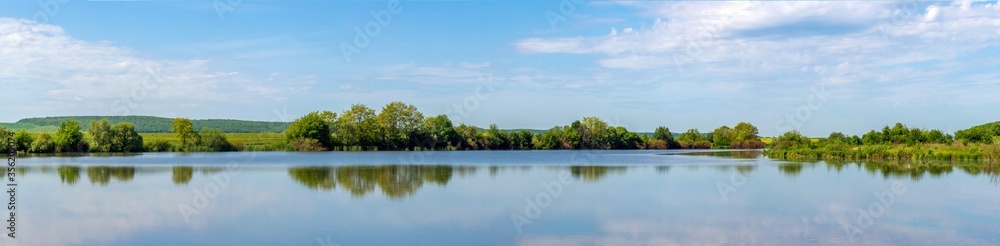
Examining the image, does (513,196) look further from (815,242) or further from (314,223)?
(815,242)

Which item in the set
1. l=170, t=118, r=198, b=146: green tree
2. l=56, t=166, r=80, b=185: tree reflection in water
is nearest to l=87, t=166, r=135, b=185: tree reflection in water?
Answer: l=56, t=166, r=80, b=185: tree reflection in water

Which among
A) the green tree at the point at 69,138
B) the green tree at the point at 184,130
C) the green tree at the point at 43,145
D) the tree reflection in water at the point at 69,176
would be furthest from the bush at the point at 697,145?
the tree reflection in water at the point at 69,176

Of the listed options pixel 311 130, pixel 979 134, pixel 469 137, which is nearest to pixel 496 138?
pixel 469 137

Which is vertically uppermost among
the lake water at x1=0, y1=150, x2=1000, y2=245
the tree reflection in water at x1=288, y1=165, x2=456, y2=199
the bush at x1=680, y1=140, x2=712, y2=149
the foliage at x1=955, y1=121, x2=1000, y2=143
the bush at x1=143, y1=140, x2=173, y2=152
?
the foliage at x1=955, y1=121, x2=1000, y2=143

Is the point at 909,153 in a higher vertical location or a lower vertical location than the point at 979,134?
lower

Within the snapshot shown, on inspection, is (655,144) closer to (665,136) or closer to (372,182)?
(665,136)

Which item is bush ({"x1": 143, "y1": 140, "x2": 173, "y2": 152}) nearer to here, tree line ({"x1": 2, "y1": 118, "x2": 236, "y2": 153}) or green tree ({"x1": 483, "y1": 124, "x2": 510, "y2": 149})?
tree line ({"x1": 2, "y1": 118, "x2": 236, "y2": 153})

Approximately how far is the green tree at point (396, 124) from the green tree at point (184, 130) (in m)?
16.6

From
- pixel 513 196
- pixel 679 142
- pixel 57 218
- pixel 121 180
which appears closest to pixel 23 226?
pixel 57 218

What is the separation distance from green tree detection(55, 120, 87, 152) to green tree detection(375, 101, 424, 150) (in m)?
25.5

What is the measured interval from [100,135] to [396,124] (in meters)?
25.9

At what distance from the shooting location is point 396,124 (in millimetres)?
75750

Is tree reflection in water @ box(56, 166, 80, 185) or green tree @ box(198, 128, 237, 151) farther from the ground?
green tree @ box(198, 128, 237, 151)

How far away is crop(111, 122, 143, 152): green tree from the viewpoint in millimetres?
62094
